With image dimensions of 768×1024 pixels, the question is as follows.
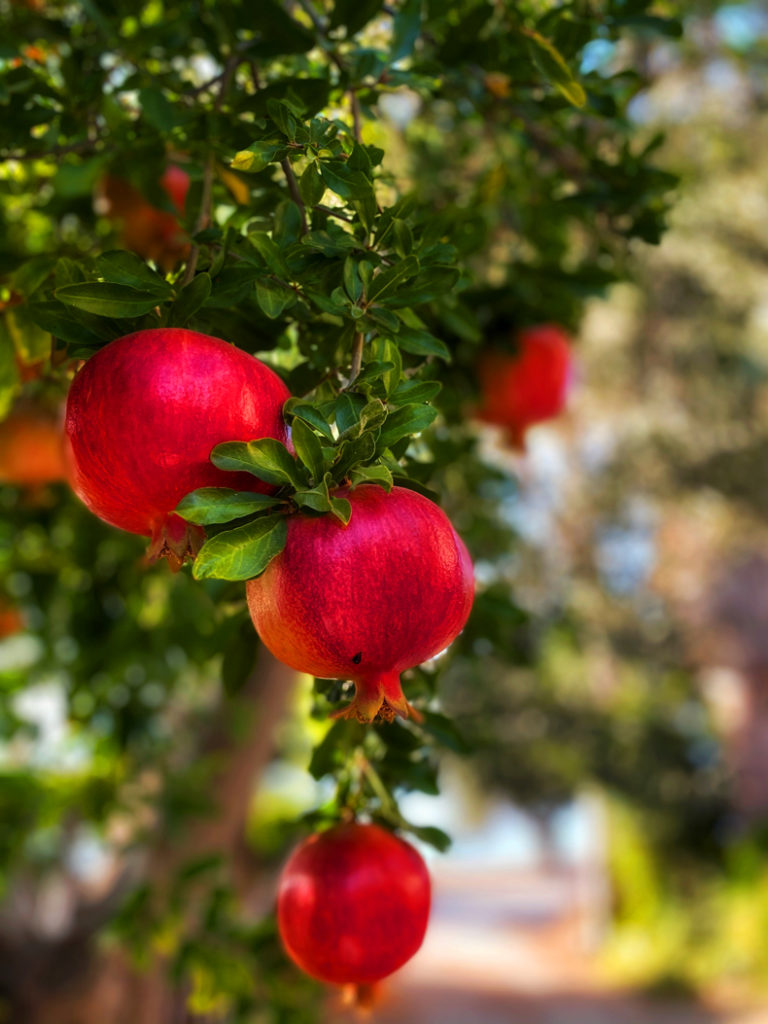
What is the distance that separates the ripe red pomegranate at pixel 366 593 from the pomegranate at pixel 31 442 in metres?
1.44

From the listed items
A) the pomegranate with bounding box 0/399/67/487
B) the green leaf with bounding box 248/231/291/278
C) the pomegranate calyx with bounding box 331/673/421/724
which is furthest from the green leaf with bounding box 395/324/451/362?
the pomegranate with bounding box 0/399/67/487

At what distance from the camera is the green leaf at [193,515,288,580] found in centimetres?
81

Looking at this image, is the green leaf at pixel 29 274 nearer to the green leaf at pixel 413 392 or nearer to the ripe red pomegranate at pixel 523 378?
the green leaf at pixel 413 392

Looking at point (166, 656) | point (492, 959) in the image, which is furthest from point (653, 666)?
point (166, 656)

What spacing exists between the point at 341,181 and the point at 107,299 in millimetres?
251

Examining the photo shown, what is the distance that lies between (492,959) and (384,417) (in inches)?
666

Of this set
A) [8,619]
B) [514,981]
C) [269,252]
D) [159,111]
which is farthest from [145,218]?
[514,981]

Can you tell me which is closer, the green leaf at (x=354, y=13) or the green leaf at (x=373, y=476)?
Answer: the green leaf at (x=373, y=476)

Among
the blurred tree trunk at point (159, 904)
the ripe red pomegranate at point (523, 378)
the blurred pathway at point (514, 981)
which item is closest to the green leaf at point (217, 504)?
the ripe red pomegranate at point (523, 378)

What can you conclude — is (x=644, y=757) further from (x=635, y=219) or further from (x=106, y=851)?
(x=635, y=219)

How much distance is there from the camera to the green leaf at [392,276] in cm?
97

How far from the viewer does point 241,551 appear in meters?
0.82

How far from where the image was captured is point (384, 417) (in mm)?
866

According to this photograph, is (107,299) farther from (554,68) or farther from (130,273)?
(554,68)
